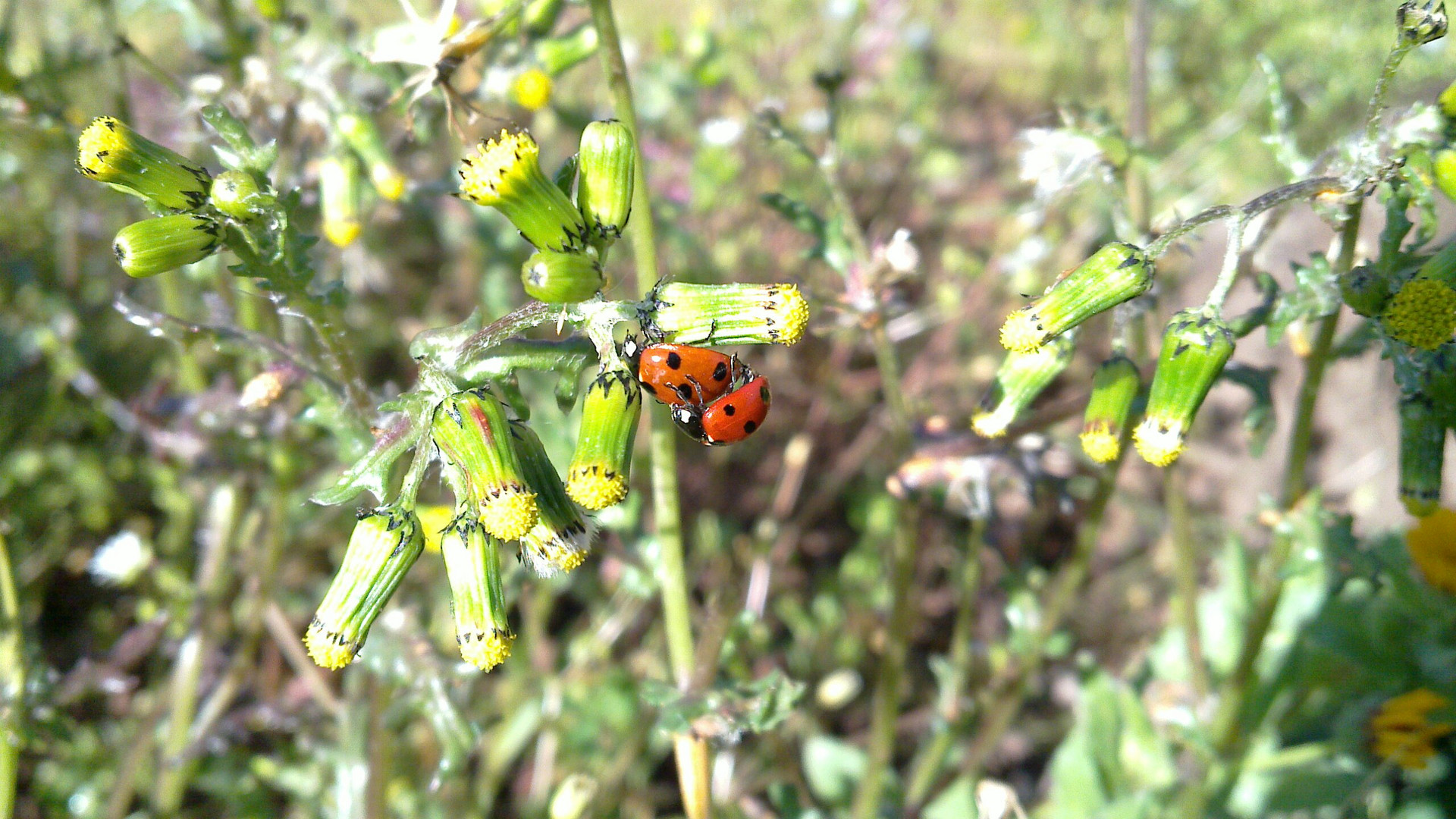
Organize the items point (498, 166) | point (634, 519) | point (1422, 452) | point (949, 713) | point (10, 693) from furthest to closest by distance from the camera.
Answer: point (949, 713), point (634, 519), point (10, 693), point (1422, 452), point (498, 166)

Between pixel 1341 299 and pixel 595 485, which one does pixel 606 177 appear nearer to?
pixel 595 485

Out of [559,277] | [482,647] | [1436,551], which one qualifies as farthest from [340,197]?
[1436,551]

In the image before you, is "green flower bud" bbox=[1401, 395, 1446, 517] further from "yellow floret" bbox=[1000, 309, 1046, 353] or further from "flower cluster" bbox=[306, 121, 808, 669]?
"flower cluster" bbox=[306, 121, 808, 669]

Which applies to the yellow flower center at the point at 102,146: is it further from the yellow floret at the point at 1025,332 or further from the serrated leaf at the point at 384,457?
the yellow floret at the point at 1025,332

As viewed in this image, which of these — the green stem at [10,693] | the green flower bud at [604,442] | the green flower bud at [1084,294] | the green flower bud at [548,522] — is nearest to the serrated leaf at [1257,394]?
the green flower bud at [1084,294]

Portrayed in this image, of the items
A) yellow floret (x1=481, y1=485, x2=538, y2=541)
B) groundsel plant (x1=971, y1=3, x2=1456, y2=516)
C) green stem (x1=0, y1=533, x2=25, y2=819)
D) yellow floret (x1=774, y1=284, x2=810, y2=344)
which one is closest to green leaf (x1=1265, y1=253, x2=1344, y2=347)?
groundsel plant (x1=971, y1=3, x2=1456, y2=516)

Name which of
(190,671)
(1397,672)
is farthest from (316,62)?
(1397,672)
